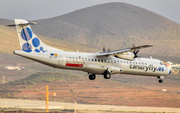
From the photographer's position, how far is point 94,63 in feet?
153

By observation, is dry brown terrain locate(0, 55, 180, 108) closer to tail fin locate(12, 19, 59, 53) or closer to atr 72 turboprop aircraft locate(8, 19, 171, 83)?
atr 72 turboprop aircraft locate(8, 19, 171, 83)

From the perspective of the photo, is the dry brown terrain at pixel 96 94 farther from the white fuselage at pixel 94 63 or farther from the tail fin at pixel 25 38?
the tail fin at pixel 25 38

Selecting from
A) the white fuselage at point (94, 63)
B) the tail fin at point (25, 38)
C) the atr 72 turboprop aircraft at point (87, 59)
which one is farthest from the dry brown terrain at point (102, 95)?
the tail fin at point (25, 38)

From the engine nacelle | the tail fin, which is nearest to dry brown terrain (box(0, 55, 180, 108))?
the engine nacelle

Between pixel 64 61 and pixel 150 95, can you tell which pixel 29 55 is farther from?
pixel 150 95

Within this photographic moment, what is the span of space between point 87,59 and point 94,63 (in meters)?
1.51

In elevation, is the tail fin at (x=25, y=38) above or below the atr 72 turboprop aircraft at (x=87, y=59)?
above

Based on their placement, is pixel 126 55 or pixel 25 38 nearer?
pixel 25 38

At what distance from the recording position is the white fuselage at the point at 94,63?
142 feet

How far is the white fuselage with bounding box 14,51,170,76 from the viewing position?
142ft

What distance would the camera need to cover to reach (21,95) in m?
175

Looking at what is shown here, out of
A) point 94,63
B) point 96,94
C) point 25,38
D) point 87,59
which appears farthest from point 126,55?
point 96,94

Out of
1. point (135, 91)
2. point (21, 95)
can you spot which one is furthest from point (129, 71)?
point (135, 91)

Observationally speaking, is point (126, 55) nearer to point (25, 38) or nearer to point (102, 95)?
point (25, 38)
